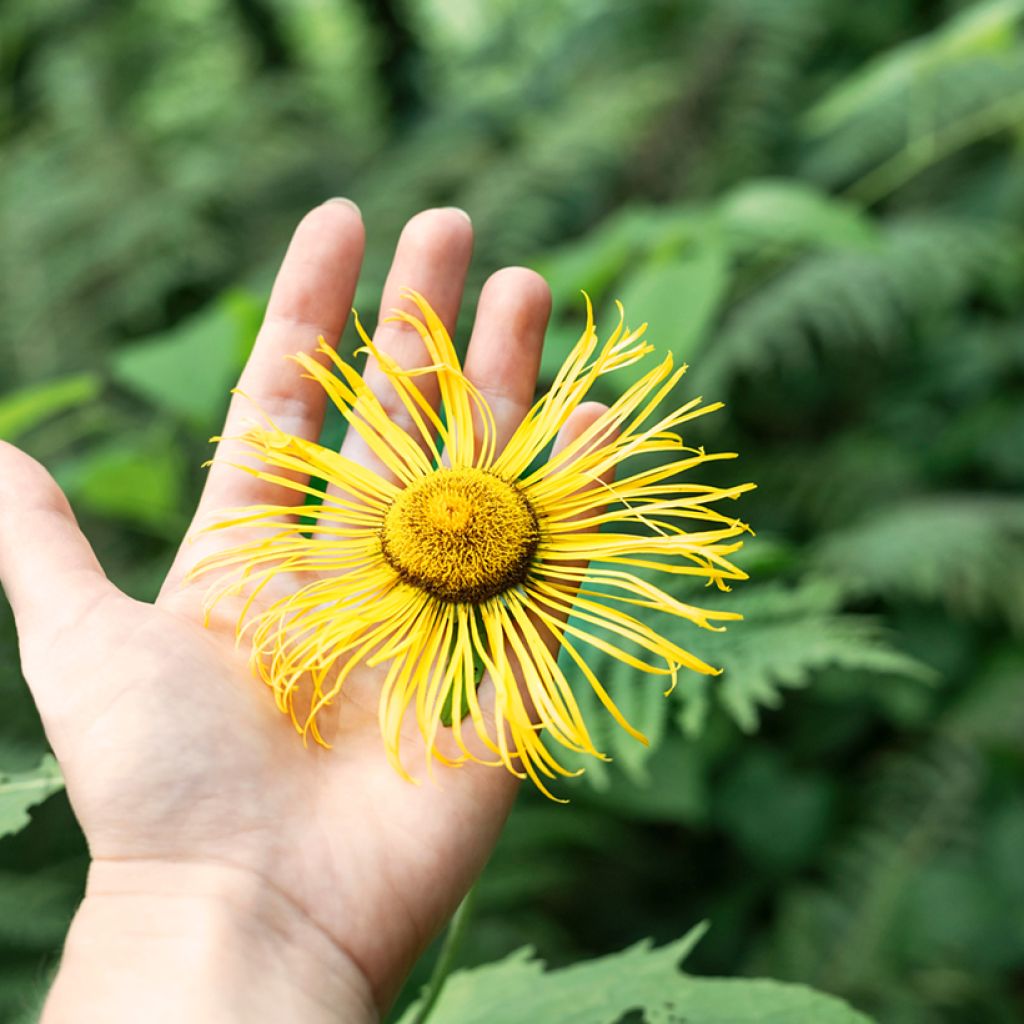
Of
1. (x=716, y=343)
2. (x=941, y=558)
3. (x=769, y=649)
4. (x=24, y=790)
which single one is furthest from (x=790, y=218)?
(x=24, y=790)

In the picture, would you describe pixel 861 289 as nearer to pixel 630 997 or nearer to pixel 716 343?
pixel 716 343

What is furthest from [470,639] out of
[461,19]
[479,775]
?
[461,19]

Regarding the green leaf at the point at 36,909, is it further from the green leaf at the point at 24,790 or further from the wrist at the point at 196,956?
the wrist at the point at 196,956

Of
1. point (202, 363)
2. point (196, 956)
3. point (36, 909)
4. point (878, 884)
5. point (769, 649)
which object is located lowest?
point (878, 884)

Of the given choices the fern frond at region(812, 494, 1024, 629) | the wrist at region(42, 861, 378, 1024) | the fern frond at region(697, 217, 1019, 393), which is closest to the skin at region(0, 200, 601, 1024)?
the wrist at region(42, 861, 378, 1024)

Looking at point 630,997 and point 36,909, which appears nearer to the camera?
point 630,997

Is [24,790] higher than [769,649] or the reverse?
higher

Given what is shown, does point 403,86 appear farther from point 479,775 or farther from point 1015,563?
point 479,775
